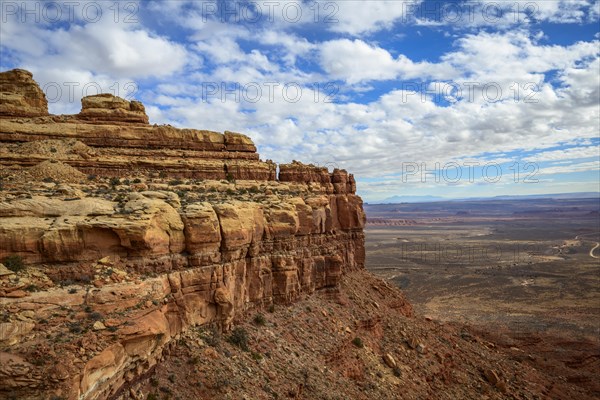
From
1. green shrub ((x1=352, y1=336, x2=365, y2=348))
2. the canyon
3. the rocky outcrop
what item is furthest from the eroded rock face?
green shrub ((x1=352, y1=336, x2=365, y2=348))

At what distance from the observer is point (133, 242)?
1956 cm

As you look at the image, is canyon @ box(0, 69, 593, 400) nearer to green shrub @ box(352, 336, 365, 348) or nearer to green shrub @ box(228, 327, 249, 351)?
green shrub @ box(228, 327, 249, 351)

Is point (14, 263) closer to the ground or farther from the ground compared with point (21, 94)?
closer to the ground

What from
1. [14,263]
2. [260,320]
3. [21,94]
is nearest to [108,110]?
[21,94]

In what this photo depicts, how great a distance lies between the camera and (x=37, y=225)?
17.6m

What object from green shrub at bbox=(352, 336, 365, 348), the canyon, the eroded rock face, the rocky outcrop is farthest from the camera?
green shrub at bbox=(352, 336, 365, 348)

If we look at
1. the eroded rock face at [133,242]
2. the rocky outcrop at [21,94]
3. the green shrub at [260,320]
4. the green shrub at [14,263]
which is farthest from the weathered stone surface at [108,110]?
the green shrub at [260,320]

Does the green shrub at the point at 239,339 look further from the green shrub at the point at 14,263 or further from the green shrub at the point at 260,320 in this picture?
the green shrub at the point at 14,263

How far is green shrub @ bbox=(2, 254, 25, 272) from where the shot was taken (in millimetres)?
16734

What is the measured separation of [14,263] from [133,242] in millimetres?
4780

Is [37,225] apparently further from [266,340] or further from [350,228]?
[350,228]

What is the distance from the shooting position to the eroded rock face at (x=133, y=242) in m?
15.8

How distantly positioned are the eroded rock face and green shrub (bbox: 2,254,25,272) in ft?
0.84

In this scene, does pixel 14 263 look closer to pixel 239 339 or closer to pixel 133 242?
pixel 133 242
